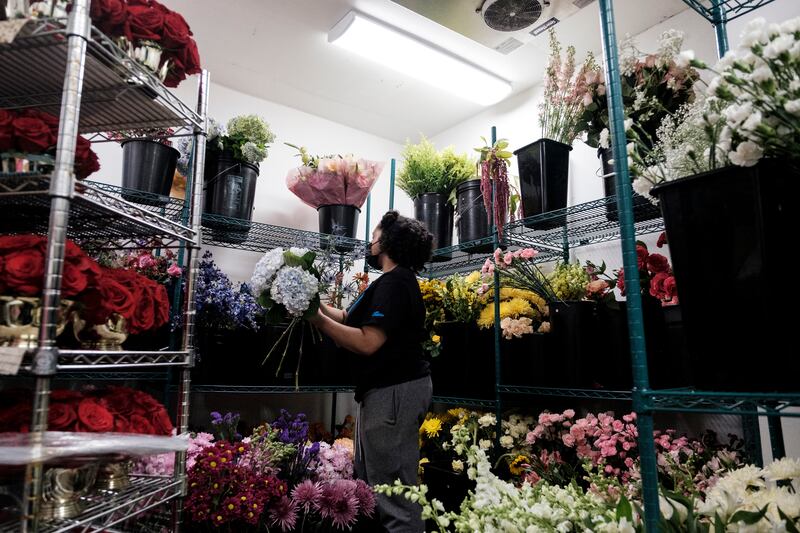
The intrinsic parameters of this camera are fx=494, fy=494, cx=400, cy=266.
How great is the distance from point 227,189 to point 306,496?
1.69 metres

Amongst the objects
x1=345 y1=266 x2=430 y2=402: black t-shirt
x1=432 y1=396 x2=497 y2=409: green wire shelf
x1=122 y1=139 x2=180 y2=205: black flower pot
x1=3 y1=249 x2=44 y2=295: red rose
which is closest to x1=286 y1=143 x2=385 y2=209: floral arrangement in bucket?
x1=122 y1=139 x2=180 y2=205: black flower pot

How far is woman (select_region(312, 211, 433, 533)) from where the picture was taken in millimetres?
1931

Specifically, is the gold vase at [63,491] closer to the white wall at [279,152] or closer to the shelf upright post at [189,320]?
the shelf upright post at [189,320]

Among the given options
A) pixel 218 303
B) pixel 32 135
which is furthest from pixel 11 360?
pixel 218 303

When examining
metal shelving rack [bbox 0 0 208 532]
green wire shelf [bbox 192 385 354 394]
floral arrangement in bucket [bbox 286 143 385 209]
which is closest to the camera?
metal shelving rack [bbox 0 0 208 532]

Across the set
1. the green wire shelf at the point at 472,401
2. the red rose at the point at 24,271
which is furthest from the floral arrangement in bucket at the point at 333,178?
the red rose at the point at 24,271

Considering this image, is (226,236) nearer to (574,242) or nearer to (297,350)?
(297,350)

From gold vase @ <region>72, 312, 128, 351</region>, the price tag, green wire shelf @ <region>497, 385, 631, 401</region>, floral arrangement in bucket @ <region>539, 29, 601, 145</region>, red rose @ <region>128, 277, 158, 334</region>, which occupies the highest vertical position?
floral arrangement in bucket @ <region>539, 29, 601, 145</region>

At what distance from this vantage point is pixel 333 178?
2.98 m

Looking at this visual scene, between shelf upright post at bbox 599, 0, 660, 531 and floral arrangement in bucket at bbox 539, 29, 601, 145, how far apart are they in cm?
117

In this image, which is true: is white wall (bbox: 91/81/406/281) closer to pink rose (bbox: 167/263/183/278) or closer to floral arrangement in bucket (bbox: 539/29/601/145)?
pink rose (bbox: 167/263/183/278)

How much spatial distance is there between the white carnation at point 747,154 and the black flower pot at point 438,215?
2.30 metres

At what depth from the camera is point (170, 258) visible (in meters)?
2.43

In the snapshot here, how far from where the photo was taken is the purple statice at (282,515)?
5.27ft
